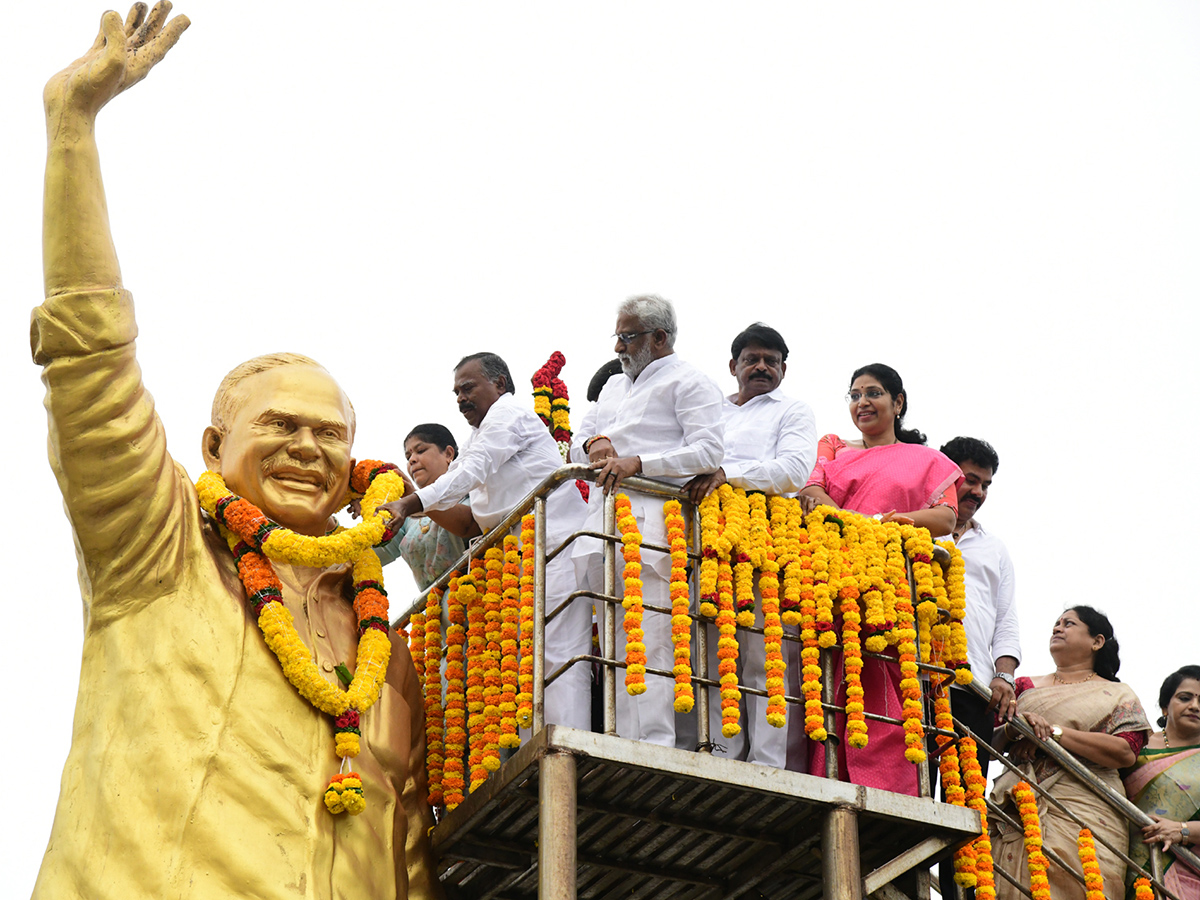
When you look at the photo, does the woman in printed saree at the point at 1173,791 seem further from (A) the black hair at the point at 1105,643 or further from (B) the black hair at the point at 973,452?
(B) the black hair at the point at 973,452

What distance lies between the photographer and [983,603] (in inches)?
412

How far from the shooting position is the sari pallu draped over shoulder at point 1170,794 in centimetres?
1041

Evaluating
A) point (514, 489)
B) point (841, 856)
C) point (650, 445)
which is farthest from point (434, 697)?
point (841, 856)

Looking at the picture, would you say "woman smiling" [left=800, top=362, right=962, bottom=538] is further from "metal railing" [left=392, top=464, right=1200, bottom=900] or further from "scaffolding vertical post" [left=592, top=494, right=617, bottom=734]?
"scaffolding vertical post" [left=592, top=494, right=617, bottom=734]

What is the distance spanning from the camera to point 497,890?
9336 millimetres

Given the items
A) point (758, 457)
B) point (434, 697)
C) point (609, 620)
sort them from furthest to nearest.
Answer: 1. point (758, 457)
2. point (434, 697)
3. point (609, 620)

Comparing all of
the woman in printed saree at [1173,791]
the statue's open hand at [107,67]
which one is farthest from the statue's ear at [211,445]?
the woman in printed saree at [1173,791]

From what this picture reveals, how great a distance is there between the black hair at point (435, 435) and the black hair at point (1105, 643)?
3.78 meters

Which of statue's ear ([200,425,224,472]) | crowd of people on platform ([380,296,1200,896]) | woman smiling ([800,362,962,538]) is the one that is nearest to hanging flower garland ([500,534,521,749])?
crowd of people on platform ([380,296,1200,896])

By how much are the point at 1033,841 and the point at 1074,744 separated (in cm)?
81

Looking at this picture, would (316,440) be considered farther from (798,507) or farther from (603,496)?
(798,507)

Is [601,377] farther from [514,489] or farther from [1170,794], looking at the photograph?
[1170,794]

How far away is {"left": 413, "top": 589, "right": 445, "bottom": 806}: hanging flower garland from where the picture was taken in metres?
8.93

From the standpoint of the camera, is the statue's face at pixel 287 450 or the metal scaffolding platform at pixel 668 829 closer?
the metal scaffolding platform at pixel 668 829
